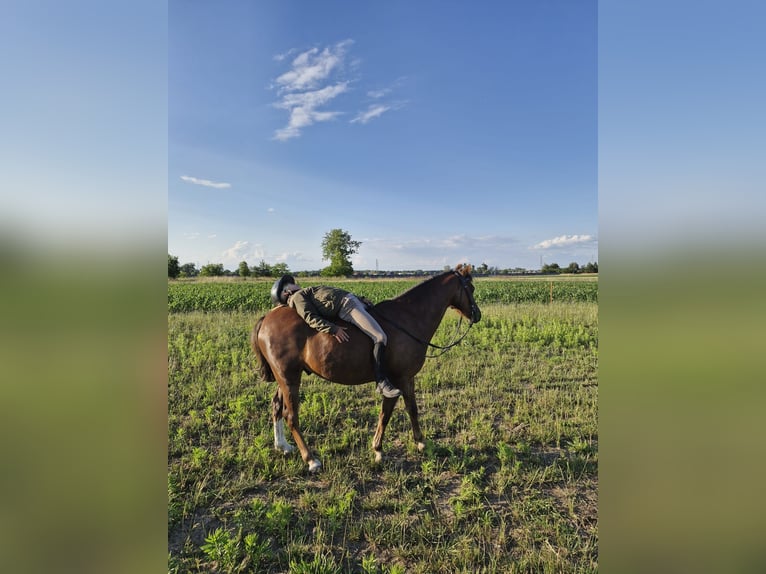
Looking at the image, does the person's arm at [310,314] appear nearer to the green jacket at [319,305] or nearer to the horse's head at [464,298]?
the green jacket at [319,305]

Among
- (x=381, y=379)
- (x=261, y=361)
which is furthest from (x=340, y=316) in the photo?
(x=261, y=361)

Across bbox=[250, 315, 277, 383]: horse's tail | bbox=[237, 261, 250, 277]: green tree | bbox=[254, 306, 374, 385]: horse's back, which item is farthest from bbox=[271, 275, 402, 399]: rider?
bbox=[237, 261, 250, 277]: green tree

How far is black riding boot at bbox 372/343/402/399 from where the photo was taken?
425 centimetres

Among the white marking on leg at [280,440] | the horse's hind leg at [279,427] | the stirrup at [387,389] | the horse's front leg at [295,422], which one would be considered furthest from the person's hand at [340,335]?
the white marking on leg at [280,440]
